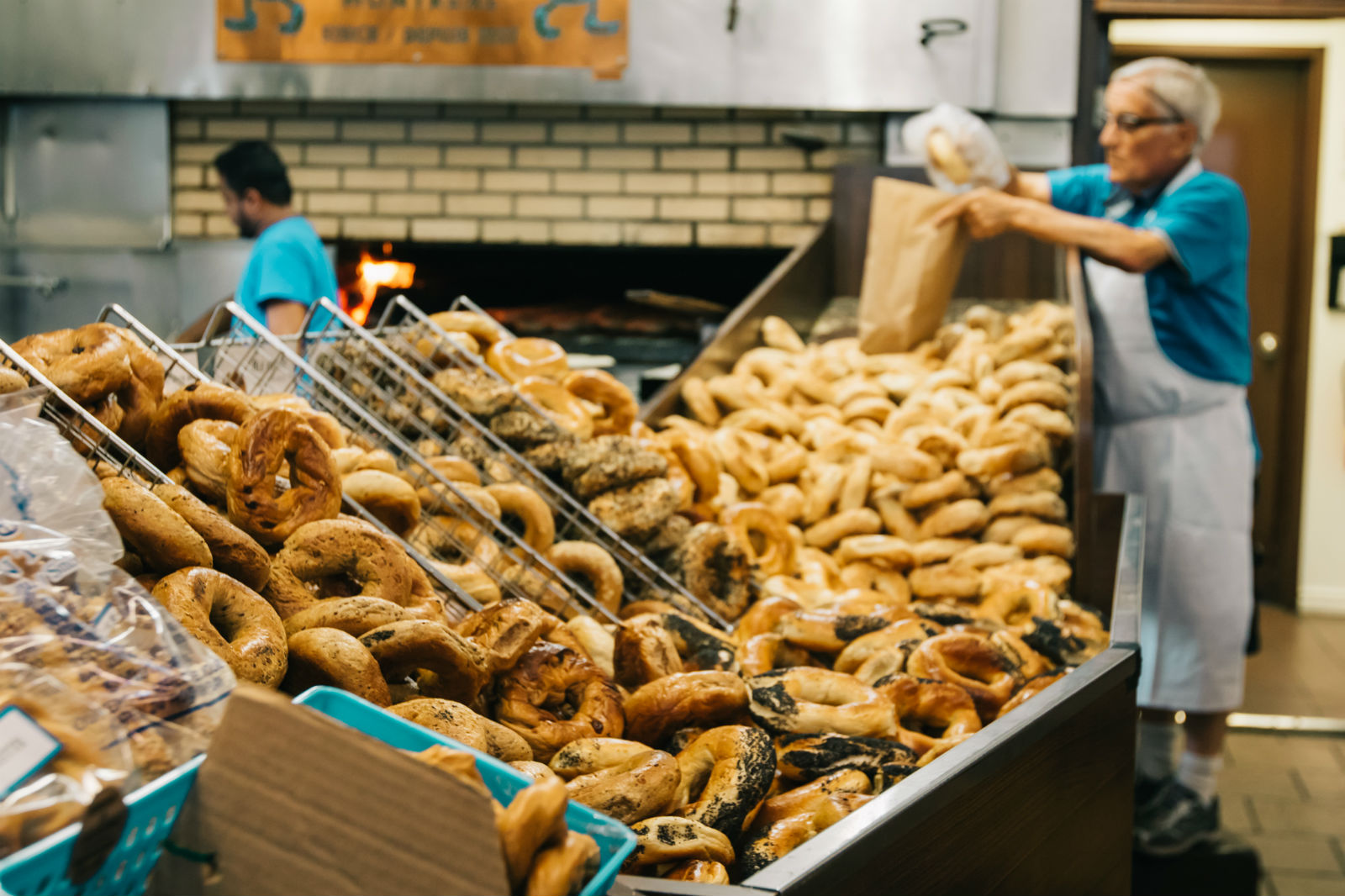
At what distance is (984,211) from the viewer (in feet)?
11.1

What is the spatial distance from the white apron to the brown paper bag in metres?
0.55

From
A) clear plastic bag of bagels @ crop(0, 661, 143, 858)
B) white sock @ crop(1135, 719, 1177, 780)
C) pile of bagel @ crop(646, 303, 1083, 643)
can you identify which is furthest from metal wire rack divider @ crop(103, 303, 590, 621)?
white sock @ crop(1135, 719, 1177, 780)

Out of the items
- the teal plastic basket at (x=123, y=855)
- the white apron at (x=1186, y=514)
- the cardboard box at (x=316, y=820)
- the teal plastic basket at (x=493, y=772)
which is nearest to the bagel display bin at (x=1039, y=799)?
the teal plastic basket at (x=493, y=772)

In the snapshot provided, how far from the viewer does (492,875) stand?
26.5 inches

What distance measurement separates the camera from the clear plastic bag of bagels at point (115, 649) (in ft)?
2.47

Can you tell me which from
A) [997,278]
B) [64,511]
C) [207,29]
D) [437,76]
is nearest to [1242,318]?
[997,278]

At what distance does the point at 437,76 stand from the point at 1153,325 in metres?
3.33

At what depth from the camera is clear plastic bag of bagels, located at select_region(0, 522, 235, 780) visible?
29.6 inches

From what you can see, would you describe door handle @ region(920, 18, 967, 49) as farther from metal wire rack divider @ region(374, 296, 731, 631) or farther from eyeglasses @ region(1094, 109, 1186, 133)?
metal wire rack divider @ region(374, 296, 731, 631)

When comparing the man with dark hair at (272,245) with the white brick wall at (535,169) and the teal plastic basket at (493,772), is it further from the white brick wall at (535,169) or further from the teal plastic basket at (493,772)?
the teal plastic basket at (493,772)

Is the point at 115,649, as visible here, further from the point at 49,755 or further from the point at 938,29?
the point at 938,29

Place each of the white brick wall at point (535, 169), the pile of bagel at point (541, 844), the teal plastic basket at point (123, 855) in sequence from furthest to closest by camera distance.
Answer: the white brick wall at point (535, 169), the pile of bagel at point (541, 844), the teal plastic basket at point (123, 855)

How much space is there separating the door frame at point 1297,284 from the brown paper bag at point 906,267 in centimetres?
315

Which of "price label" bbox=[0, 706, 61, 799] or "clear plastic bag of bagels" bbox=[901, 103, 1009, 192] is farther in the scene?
"clear plastic bag of bagels" bbox=[901, 103, 1009, 192]
